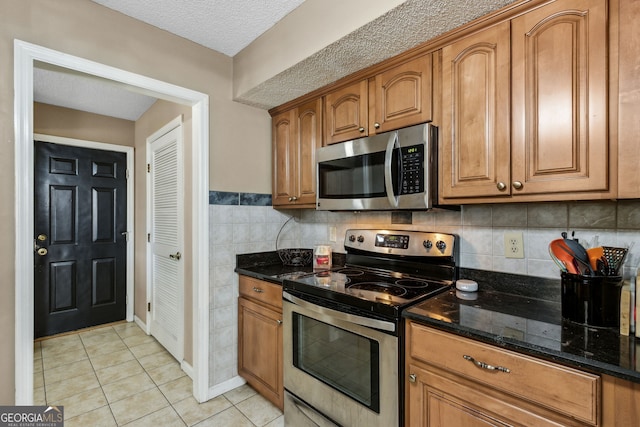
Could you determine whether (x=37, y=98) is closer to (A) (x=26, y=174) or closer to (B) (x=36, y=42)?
(B) (x=36, y=42)

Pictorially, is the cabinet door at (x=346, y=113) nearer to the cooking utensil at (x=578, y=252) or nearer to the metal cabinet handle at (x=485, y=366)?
the cooking utensil at (x=578, y=252)

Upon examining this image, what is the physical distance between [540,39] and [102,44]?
2.13 metres

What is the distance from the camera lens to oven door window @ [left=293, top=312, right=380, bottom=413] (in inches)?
51.4

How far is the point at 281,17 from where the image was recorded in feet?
5.71

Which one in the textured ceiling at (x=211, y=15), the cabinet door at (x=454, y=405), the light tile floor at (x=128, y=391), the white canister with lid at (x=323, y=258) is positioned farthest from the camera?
the white canister with lid at (x=323, y=258)

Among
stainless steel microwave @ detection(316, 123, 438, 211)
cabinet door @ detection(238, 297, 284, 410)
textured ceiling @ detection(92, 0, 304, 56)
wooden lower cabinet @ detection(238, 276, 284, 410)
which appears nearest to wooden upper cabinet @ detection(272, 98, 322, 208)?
stainless steel microwave @ detection(316, 123, 438, 211)

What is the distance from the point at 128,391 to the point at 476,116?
111 inches

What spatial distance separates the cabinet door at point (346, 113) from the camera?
1746mm

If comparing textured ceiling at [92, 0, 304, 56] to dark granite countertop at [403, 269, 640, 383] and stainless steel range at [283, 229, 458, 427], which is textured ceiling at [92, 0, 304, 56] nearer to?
stainless steel range at [283, 229, 458, 427]

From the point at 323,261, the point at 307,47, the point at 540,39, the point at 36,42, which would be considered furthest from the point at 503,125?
the point at 36,42

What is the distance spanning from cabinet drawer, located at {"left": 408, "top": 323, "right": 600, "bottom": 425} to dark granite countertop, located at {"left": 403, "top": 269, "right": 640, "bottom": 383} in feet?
0.09

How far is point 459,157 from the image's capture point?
4.49 ft

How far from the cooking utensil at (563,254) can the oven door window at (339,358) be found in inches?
31.3

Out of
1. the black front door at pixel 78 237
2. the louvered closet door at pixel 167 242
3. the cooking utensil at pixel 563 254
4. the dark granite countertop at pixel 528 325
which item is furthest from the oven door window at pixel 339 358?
the black front door at pixel 78 237
